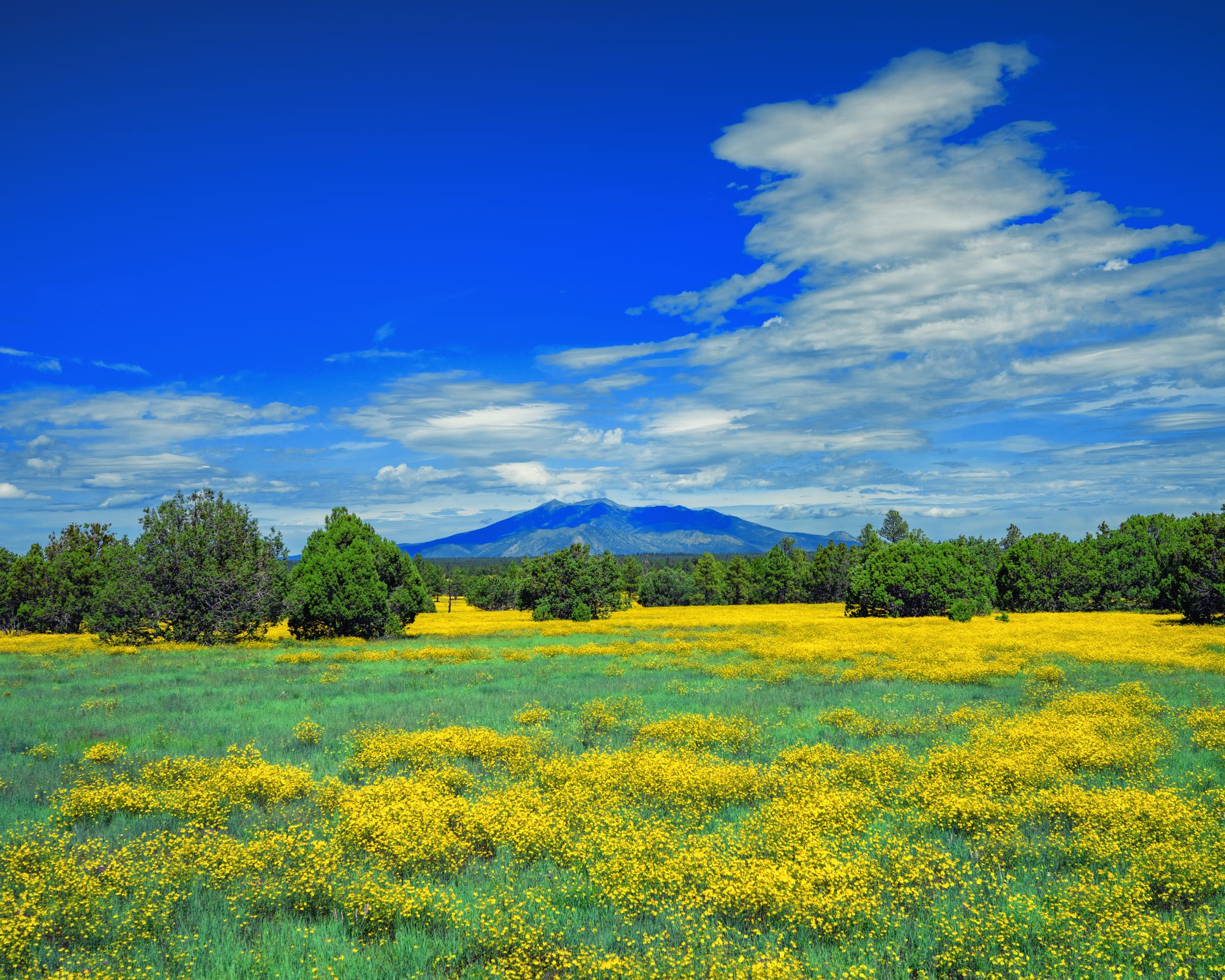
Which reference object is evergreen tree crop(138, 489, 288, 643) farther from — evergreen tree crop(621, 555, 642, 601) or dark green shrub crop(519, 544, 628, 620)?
evergreen tree crop(621, 555, 642, 601)

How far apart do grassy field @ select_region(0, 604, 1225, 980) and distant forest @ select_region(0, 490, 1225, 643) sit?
20119mm

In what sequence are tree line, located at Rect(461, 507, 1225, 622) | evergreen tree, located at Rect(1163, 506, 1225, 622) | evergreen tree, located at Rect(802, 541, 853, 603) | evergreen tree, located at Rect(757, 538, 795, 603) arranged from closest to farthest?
evergreen tree, located at Rect(1163, 506, 1225, 622)
tree line, located at Rect(461, 507, 1225, 622)
evergreen tree, located at Rect(802, 541, 853, 603)
evergreen tree, located at Rect(757, 538, 795, 603)

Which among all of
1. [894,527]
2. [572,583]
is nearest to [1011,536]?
[894,527]

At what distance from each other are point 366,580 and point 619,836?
41.7 m

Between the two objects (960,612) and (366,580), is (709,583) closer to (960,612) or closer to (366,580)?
(960,612)

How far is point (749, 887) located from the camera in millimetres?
7504

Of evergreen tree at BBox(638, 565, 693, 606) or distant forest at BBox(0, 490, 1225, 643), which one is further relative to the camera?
evergreen tree at BBox(638, 565, 693, 606)

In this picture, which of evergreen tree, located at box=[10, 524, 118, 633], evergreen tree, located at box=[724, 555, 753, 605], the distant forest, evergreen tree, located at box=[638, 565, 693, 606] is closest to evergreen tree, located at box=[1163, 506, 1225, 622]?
the distant forest

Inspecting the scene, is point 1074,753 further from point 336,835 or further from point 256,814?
point 256,814

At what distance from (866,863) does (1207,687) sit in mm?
20623

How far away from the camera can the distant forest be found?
1587 inches

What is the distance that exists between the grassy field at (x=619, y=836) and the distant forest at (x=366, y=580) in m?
20.1

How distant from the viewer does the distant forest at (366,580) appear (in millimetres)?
40312

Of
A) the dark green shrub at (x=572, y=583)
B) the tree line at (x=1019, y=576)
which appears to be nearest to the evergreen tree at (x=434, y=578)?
the tree line at (x=1019, y=576)
